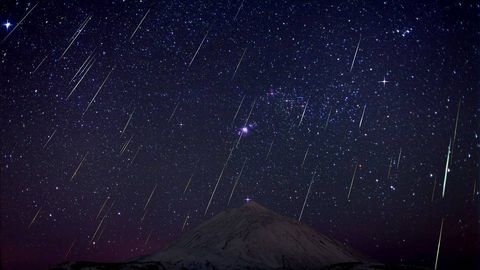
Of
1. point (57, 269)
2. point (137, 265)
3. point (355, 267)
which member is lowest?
point (57, 269)

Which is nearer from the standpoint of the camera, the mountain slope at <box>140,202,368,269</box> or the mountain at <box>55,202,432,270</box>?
the mountain at <box>55,202,432,270</box>

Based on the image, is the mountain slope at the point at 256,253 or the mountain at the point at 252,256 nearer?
the mountain at the point at 252,256

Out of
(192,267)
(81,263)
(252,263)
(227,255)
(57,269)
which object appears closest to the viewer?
(57,269)

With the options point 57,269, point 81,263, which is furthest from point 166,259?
point 57,269

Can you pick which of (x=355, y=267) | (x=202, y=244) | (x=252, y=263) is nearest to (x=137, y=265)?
(x=252, y=263)

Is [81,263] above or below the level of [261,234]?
below

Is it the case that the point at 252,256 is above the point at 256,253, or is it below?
below

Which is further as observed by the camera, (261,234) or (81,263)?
(261,234)

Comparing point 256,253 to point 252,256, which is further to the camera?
point 256,253

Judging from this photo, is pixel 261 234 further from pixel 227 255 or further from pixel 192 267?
pixel 192 267

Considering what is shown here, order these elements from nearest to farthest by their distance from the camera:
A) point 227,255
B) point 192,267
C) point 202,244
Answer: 1. point 192,267
2. point 227,255
3. point 202,244

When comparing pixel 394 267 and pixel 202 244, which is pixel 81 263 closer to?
pixel 202 244
